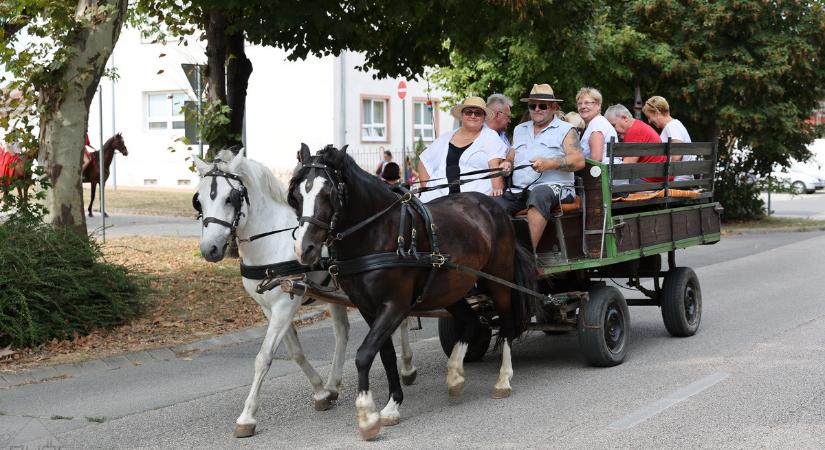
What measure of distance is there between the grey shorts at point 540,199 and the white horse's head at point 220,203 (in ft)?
6.87

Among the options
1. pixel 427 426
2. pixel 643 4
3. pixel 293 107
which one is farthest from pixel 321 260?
pixel 293 107

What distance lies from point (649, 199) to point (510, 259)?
2.06 meters

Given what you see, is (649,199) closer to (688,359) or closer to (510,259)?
(688,359)

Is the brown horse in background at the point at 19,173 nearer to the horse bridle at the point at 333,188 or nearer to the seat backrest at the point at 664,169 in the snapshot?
the horse bridle at the point at 333,188

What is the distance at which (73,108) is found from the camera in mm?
10141

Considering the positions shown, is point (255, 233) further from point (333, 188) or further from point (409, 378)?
point (409, 378)

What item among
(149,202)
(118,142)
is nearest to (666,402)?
(118,142)

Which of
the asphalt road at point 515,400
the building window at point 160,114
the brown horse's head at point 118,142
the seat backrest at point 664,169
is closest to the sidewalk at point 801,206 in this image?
the brown horse's head at point 118,142

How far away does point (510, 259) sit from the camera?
24.5ft

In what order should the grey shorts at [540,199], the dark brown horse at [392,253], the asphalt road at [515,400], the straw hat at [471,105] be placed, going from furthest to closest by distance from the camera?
the straw hat at [471,105]
the grey shorts at [540,199]
the asphalt road at [515,400]
the dark brown horse at [392,253]

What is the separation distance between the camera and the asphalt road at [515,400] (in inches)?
240

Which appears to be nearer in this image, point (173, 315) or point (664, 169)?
point (664, 169)

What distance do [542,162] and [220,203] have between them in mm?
2643

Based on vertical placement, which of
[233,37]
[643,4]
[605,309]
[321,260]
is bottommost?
[605,309]
